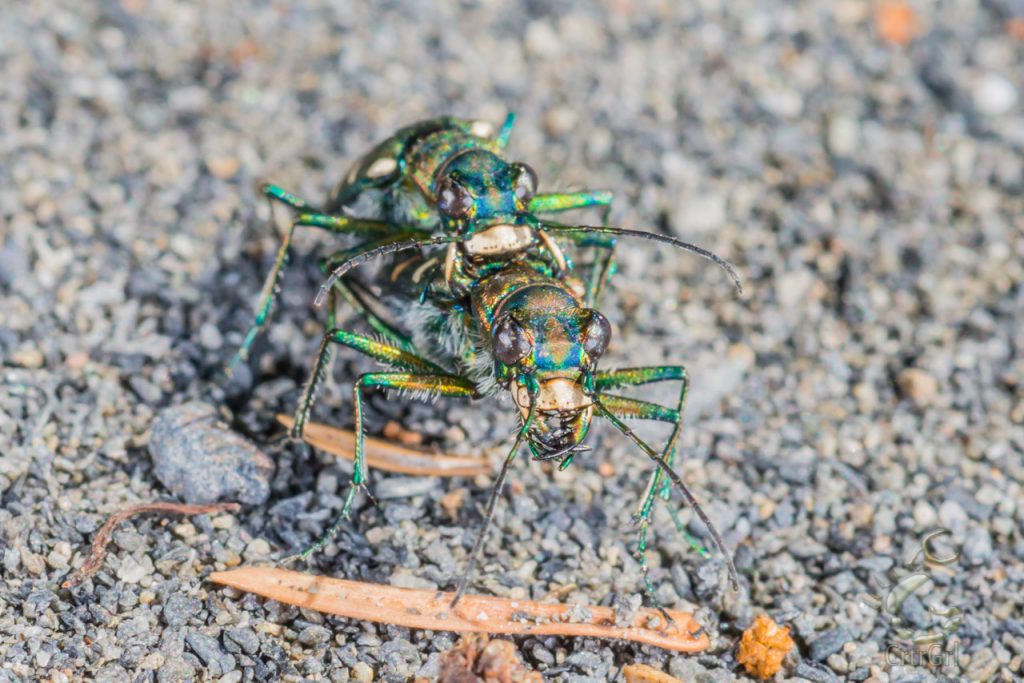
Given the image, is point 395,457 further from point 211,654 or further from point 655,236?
point 655,236

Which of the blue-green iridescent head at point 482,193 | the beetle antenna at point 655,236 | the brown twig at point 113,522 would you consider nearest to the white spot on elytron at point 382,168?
the blue-green iridescent head at point 482,193

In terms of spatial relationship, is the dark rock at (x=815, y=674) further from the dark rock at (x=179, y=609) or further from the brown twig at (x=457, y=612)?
the dark rock at (x=179, y=609)

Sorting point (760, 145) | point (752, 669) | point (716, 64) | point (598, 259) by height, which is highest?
point (716, 64)

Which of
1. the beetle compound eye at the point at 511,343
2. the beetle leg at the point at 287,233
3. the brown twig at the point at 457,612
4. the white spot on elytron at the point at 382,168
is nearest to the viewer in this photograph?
the beetle compound eye at the point at 511,343

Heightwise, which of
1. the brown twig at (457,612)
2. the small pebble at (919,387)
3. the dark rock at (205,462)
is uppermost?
the small pebble at (919,387)

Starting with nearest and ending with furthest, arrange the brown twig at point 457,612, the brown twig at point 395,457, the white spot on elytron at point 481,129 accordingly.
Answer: the brown twig at point 457,612 → the brown twig at point 395,457 → the white spot on elytron at point 481,129

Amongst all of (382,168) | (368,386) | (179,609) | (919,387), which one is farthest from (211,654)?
(919,387)

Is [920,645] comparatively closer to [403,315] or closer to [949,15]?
[403,315]

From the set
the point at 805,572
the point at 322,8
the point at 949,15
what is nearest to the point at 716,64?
the point at 949,15
